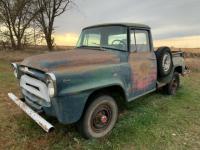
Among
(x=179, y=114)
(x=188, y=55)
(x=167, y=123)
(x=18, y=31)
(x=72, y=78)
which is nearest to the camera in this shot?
(x=72, y=78)

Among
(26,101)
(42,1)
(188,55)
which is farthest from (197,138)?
(42,1)

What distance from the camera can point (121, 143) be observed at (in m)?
4.19

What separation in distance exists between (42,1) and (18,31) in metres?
3.53

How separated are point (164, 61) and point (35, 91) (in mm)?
3513

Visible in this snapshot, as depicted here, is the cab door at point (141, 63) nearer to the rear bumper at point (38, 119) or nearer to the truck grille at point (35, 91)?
the truck grille at point (35, 91)

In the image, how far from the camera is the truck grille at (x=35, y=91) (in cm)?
379

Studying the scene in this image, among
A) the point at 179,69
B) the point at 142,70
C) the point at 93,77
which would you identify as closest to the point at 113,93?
the point at 93,77

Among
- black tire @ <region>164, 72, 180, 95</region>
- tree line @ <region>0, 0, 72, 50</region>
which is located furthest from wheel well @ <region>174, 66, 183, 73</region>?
tree line @ <region>0, 0, 72, 50</region>

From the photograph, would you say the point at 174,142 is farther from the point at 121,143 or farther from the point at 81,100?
the point at 81,100

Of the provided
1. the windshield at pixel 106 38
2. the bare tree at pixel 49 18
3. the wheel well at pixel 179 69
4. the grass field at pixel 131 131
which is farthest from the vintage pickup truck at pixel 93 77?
the bare tree at pixel 49 18

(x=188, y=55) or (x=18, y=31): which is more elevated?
(x=18, y=31)

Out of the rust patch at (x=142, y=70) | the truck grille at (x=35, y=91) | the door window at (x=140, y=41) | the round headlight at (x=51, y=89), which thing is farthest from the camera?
the door window at (x=140, y=41)

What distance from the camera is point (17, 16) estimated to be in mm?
21422

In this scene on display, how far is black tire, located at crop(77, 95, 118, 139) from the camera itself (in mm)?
4070
